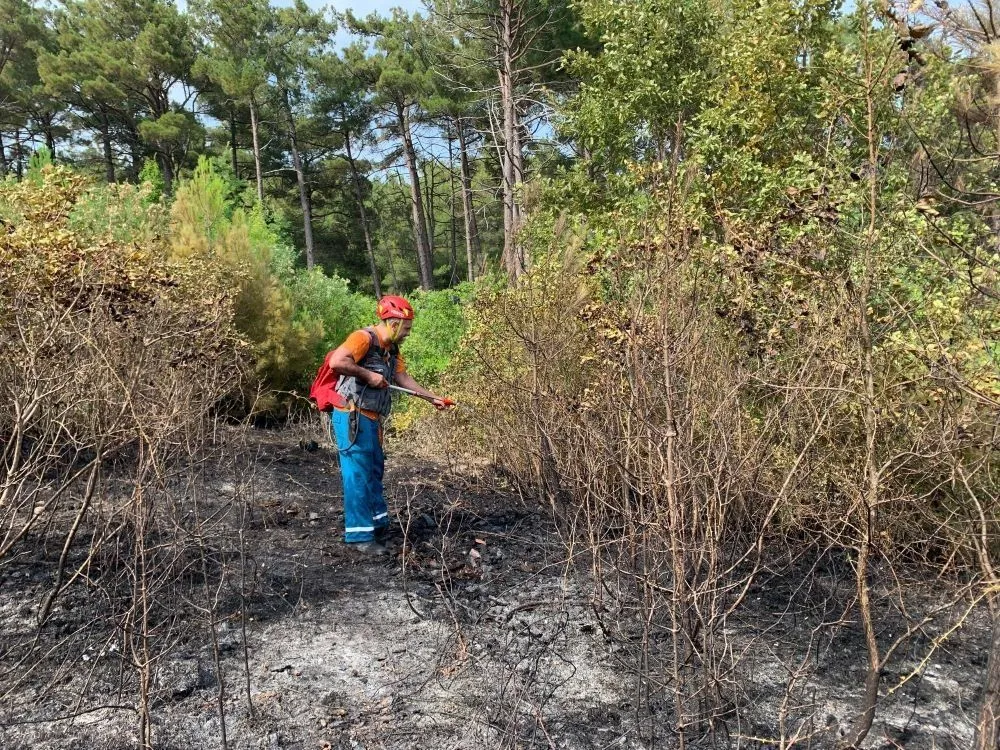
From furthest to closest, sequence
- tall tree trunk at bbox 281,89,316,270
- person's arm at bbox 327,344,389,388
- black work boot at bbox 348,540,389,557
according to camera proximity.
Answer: tall tree trunk at bbox 281,89,316,270 → black work boot at bbox 348,540,389,557 → person's arm at bbox 327,344,389,388

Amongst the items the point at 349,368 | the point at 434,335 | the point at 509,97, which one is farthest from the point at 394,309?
the point at 509,97

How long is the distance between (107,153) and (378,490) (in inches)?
827

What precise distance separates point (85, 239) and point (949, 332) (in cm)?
591

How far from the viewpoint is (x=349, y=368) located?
4113 millimetres

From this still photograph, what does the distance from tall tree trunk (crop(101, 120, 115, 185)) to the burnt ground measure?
20.5 metres

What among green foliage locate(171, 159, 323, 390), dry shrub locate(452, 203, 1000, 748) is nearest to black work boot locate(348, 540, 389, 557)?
dry shrub locate(452, 203, 1000, 748)

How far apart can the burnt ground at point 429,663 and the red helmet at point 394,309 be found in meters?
1.37

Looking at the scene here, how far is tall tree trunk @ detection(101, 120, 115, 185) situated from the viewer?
816 inches

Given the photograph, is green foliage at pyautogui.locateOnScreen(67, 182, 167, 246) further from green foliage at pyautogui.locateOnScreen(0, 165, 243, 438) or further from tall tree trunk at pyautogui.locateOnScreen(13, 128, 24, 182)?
tall tree trunk at pyautogui.locateOnScreen(13, 128, 24, 182)

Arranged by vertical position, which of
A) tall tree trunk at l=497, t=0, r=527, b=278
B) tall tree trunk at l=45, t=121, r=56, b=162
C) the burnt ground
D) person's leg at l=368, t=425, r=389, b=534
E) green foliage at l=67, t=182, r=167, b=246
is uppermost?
tall tree trunk at l=45, t=121, r=56, b=162

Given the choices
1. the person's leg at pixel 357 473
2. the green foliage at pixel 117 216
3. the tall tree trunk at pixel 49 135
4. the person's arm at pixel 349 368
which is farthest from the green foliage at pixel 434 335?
the tall tree trunk at pixel 49 135

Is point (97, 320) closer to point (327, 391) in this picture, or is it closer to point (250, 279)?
point (327, 391)

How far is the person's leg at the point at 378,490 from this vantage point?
4.34 m

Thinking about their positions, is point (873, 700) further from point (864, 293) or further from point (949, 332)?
point (949, 332)
